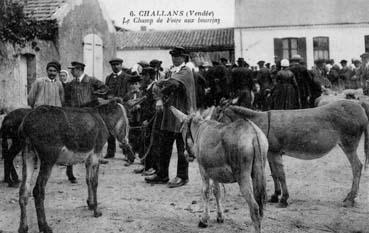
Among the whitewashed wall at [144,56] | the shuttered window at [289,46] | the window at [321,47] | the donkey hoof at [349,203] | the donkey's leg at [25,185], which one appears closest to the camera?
the donkey's leg at [25,185]

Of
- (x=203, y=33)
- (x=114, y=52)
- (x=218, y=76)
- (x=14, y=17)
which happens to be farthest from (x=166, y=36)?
(x=14, y=17)

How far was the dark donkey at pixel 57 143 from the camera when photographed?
5.18 meters

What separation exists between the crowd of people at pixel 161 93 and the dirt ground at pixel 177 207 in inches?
25.2

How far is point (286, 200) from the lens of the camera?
20.2ft

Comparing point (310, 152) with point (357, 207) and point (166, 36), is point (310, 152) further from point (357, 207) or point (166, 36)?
point (166, 36)

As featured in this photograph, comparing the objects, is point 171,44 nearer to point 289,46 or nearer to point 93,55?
point 289,46

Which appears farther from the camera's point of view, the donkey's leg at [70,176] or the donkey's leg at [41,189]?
the donkey's leg at [70,176]

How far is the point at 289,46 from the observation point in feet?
83.5

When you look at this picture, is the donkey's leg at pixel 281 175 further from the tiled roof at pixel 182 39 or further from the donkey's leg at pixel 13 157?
the tiled roof at pixel 182 39

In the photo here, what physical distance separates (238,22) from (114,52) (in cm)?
1068

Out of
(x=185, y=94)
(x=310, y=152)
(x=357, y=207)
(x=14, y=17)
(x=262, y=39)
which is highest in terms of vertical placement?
(x=262, y=39)

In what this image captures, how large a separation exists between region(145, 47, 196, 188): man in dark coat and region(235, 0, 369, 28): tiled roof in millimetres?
18969

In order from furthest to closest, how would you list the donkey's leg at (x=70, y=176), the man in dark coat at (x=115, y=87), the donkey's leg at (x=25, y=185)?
the man in dark coat at (x=115, y=87) → the donkey's leg at (x=70, y=176) → the donkey's leg at (x=25, y=185)

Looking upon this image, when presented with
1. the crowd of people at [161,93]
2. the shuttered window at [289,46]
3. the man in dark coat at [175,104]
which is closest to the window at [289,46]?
the shuttered window at [289,46]
